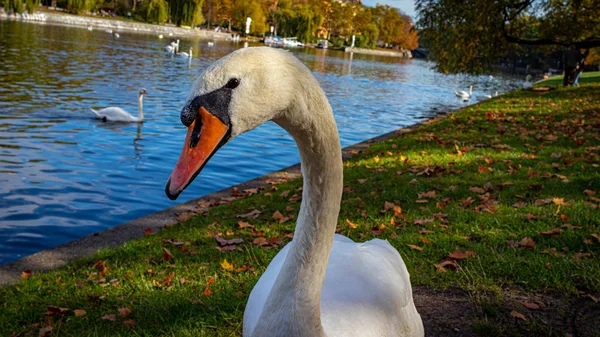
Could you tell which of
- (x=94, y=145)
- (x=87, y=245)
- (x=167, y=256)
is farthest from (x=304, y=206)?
(x=94, y=145)

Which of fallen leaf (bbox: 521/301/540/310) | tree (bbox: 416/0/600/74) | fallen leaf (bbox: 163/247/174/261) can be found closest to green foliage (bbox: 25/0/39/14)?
tree (bbox: 416/0/600/74)

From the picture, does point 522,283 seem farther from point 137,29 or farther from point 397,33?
point 397,33

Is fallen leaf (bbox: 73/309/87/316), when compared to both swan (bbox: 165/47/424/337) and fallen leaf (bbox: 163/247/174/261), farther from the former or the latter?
swan (bbox: 165/47/424/337)

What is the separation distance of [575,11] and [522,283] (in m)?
18.1

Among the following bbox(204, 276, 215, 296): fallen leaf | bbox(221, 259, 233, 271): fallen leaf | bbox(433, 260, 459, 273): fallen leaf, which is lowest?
bbox(204, 276, 215, 296): fallen leaf

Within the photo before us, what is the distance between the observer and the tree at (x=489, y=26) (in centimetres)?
1670

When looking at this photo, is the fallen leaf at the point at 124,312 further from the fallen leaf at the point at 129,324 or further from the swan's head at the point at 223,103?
the swan's head at the point at 223,103

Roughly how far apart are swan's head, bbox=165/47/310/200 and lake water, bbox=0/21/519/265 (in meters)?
5.55

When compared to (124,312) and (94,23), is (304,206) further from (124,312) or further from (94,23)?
(94,23)

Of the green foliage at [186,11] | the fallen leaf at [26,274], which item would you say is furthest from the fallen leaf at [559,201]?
the green foliage at [186,11]

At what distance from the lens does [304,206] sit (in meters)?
2.18

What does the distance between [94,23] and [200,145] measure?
65924mm

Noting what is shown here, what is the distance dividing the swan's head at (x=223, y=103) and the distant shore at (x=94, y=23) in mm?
54935

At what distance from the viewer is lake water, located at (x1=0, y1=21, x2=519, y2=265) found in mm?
7691
